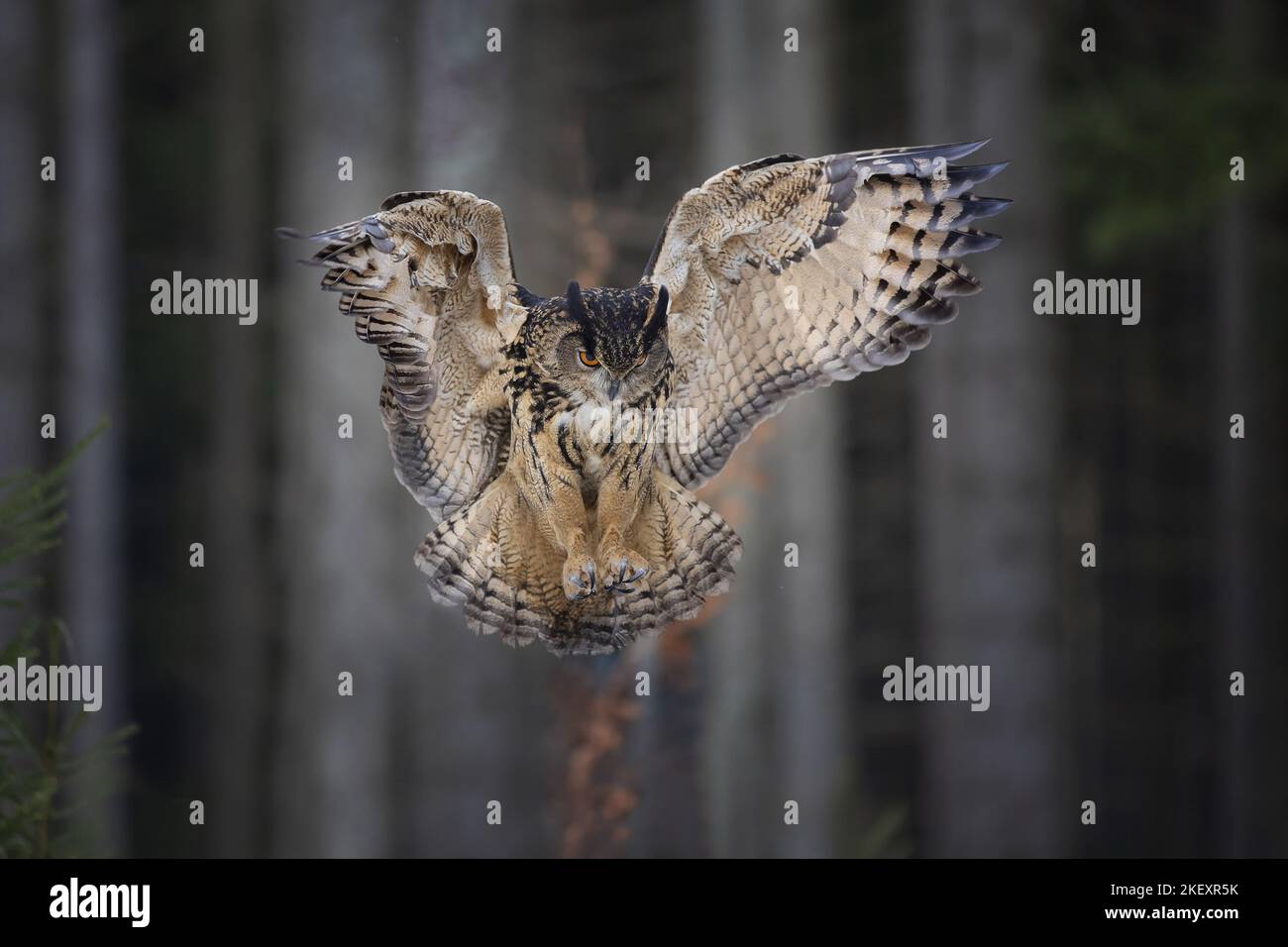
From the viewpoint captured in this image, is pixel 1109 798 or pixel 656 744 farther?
pixel 1109 798

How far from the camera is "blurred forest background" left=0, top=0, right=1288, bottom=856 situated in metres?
8.16

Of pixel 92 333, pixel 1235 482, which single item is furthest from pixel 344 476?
pixel 1235 482

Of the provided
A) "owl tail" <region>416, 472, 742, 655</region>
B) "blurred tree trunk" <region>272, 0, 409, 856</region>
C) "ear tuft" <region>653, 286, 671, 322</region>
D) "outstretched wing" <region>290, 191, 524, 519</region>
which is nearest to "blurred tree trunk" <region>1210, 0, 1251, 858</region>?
"blurred tree trunk" <region>272, 0, 409, 856</region>

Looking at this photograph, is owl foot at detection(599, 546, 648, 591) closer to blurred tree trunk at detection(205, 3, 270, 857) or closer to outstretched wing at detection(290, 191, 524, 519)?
outstretched wing at detection(290, 191, 524, 519)

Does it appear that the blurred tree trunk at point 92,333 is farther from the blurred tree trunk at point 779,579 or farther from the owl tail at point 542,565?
the owl tail at point 542,565

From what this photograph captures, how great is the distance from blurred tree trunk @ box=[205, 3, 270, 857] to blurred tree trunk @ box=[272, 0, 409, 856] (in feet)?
11.9

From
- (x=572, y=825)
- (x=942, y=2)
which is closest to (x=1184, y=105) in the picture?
(x=942, y=2)

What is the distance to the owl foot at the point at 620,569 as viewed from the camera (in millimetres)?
3238

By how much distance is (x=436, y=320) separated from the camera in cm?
342

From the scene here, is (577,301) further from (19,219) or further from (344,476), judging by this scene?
(19,219)

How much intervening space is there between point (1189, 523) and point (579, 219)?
14.3 metres

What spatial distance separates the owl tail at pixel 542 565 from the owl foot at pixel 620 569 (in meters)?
0.12
